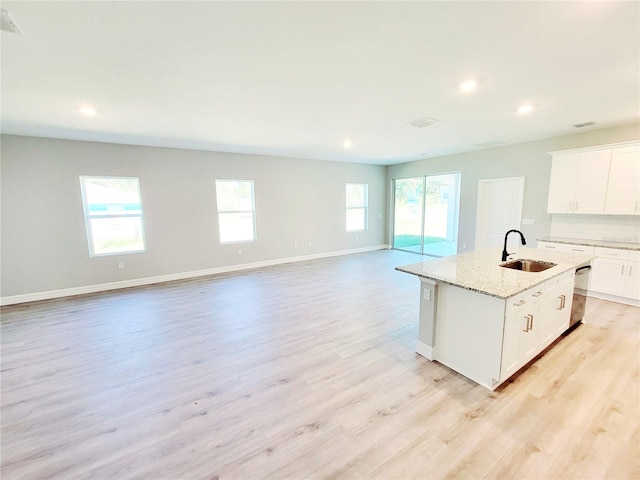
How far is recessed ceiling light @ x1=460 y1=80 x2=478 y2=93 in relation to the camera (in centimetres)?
255

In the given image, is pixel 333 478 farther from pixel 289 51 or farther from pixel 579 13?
pixel 579 13

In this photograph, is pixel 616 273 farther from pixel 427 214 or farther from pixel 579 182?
pixel 427 214

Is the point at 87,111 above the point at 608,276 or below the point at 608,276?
above

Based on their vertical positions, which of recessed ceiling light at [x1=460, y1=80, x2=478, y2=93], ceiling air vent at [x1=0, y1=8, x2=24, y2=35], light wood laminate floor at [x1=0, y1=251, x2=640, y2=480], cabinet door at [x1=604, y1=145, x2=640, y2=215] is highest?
recessed ceiling light at [x1=460, y1=80, x2=478, y2=93]

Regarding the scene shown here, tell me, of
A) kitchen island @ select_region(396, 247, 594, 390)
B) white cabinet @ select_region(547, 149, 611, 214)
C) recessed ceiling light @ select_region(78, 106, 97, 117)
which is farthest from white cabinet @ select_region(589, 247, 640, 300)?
recessed ceiling light @ select_region(78, 106, 97, 117)

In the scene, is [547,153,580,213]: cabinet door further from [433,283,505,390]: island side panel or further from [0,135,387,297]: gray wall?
[0,135,387,297]: gray wall

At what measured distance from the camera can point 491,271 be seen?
254cm

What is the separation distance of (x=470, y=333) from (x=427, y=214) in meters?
5.80

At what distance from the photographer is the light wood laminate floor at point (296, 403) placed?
1.61 metres

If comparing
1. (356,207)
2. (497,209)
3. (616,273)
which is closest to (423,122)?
(497,209)

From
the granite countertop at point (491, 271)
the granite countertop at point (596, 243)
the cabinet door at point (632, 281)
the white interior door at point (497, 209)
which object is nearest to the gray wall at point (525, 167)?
the white interior door at point (497, 209)

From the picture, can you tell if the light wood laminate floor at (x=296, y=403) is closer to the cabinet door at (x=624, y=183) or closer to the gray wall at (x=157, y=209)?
the gray wall at (x=157, y=209)

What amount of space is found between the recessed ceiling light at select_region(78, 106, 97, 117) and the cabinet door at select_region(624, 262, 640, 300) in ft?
23.8

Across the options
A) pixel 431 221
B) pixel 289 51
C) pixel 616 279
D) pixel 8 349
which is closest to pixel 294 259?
pixel 431 221
